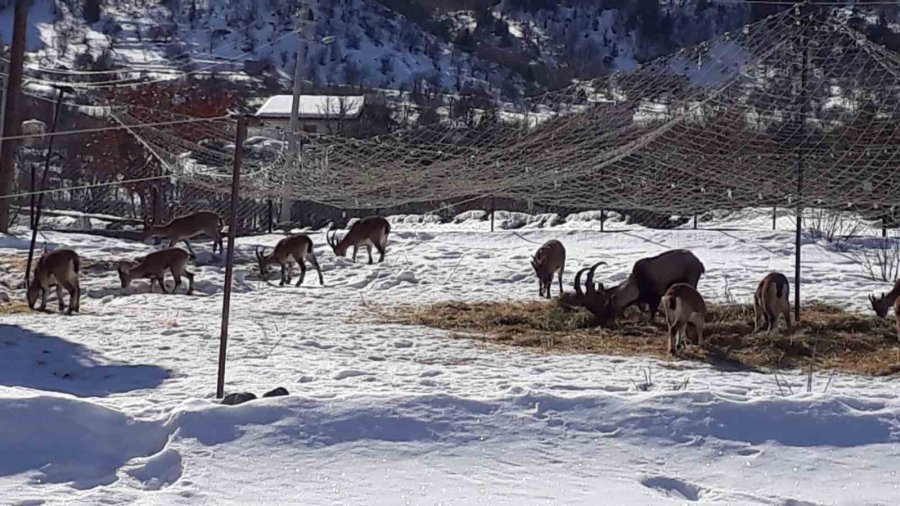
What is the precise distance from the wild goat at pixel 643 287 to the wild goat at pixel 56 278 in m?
5.82

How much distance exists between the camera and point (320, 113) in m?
41.6

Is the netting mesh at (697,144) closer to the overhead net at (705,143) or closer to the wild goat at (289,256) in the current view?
the overhead net at (705,143)

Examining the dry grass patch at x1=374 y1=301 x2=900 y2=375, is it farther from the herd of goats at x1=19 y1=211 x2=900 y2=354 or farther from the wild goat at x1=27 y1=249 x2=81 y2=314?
the wild goat at x1=27 y1=249 x2=81 y2=314

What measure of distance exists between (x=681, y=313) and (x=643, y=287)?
2.14m

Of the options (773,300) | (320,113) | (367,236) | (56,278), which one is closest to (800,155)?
(773,300)

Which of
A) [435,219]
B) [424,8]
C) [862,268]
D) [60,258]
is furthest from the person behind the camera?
[424,8]

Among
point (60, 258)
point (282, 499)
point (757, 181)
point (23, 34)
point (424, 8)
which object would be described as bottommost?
point (282, 499)

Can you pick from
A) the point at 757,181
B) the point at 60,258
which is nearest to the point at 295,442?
the point at 60,258

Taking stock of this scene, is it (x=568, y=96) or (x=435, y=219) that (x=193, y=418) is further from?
(x=435, y=219)

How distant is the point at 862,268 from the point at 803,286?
1.86m

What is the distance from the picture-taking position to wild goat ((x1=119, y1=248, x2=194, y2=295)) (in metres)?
15.6

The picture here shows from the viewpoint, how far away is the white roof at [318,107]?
40.6m

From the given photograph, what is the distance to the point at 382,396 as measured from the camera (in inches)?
266

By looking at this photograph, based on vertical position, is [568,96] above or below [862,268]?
above
